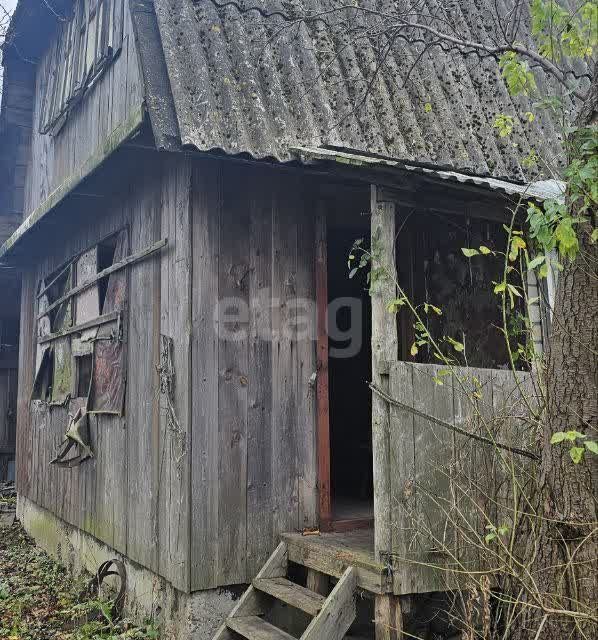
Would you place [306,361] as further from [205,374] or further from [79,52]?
[79,52]

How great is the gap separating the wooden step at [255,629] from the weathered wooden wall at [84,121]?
364 cm

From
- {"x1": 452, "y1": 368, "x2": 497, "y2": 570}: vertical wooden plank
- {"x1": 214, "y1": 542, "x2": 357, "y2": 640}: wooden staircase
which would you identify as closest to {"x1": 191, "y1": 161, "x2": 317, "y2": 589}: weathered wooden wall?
Answer: {"x1": 214, "y1": 542, "x2": 357, "y2": 640}: wooden staircase

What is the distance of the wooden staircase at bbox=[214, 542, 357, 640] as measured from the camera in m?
4.49

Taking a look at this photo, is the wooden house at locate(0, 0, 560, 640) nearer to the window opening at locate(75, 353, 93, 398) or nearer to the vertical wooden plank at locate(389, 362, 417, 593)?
the vertical wooden plank at locate(389, 362, 417, 593)

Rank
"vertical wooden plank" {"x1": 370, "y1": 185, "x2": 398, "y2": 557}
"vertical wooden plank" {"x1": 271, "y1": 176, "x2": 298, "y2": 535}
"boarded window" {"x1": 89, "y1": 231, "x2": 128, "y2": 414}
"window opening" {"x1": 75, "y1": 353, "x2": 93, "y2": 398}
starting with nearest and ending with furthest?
"vertical wooden plank" {"x1": 370, "y1": 185, "x2": 398, "y2": 557}
"vertical wooden plank" {"x1": 271, "y1": 176, "x2": 298, "y2": 535}
"boarded window" {"x1": 89, "y1": 231, "x2": 128, "y2": 414}
"window opening" {"x1": 75, "y1": 353, "x2": 93, "y2": 398}

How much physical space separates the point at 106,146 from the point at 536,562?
4.48 m

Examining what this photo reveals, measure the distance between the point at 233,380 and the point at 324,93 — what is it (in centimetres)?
247

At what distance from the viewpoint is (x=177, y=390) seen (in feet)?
18.3

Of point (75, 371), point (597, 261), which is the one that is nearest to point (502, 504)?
point (597, 261)

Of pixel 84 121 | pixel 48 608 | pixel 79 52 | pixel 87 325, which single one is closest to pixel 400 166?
pixel 87 325

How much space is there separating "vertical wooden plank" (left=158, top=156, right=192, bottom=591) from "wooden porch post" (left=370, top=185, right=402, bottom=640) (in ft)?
4.78

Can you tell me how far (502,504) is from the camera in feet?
14.8

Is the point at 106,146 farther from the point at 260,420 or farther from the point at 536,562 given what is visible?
the point at 536,562

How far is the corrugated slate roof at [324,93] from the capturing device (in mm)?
5512
